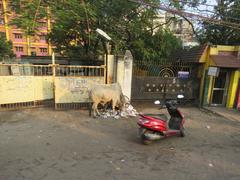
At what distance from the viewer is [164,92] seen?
9.21m

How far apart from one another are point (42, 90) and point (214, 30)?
43.0 ft

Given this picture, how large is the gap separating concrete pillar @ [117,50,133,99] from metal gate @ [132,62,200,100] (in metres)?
0.56

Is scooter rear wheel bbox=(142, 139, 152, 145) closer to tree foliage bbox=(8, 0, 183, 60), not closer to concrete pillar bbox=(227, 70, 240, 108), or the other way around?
concrete pillar bbox=(227, 70, 240, 108)

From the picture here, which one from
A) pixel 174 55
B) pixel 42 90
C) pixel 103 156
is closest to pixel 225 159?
pixel 103 156

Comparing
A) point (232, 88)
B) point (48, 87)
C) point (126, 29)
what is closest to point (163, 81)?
point (232, 88)

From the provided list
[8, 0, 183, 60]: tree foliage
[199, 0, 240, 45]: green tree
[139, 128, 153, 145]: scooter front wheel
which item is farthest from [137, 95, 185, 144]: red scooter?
[199, 0, 240, 45]: green tree

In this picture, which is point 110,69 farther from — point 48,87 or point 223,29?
point 223,29

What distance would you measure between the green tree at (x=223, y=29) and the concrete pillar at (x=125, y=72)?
8.06 meters

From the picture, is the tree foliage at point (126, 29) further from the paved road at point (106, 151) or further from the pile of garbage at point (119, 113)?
the paved road at point (106, 151)

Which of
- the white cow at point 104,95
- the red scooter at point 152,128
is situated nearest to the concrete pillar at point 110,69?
the white cow at point 104,95

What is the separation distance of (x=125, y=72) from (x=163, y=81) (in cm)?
216

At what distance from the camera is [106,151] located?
4.44 meters

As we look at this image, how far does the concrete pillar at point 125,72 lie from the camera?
26.4 feet

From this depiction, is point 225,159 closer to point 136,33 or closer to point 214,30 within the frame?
point 136,33
